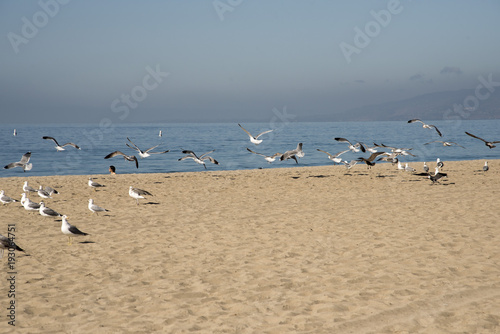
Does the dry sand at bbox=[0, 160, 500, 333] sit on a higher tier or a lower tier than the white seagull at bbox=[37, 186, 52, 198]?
higher

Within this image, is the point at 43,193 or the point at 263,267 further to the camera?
the point at 43,193

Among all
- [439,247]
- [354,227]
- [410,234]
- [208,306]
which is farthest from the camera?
[354,227]

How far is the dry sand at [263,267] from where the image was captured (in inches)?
256

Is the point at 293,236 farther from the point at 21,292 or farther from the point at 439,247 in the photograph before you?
the point at 21,292

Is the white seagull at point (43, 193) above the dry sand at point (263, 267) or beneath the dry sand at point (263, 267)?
beneath

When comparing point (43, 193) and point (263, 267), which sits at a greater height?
point (263, 267)

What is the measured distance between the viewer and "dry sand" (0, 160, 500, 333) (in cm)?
650

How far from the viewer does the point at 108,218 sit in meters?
14.6

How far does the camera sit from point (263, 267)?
900 centimetres

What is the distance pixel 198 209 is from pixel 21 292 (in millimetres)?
8756

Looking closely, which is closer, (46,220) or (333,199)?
(46,220)

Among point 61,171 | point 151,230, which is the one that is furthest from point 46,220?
point 61,171

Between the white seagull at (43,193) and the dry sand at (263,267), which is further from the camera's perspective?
the white seagull at (43,193)

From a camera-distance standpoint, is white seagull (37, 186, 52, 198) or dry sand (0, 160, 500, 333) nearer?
dry sand (0, 160, 500, 333)
